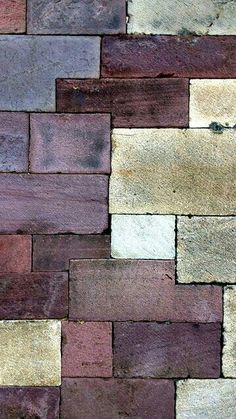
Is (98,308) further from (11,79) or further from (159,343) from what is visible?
(11,79)

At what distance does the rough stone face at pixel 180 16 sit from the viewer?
3.15 metres

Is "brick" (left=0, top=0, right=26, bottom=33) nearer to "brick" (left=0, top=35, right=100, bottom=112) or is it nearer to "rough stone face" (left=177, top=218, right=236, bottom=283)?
"brick" (left=0, top=35, right=100, bottom=112)

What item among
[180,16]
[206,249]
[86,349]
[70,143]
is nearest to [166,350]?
[86,349]

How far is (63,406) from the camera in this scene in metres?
3.21

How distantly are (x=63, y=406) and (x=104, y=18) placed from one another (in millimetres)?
2284

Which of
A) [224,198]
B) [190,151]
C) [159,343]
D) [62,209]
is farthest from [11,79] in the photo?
[159,343]

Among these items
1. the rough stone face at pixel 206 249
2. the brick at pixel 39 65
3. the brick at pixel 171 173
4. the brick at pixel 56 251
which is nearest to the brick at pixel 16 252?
the brick at pixel 56 251

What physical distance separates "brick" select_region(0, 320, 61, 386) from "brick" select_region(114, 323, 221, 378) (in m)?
0.36

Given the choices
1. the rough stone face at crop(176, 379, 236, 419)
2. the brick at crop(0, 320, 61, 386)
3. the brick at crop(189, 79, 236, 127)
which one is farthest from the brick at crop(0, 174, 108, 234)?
the rough stone face at crop(176, 379, 236, 419)

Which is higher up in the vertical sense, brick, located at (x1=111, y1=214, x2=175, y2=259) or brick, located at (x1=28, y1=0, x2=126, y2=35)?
brick, located at (x1=28, y1=0, x2=126, y2=35)

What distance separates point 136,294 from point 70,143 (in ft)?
3.16

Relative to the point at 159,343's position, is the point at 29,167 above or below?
above

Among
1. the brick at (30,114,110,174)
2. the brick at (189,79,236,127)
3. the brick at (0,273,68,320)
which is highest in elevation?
the brick at (189,79,236,127)

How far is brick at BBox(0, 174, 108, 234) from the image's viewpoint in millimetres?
3174
